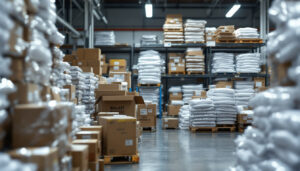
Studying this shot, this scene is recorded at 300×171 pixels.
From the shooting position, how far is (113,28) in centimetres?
1616

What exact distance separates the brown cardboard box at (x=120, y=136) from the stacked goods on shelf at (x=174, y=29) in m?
7.76

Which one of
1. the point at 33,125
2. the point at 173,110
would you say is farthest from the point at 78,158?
the point at 173,110

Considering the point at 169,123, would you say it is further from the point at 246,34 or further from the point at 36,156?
the point at 36,156

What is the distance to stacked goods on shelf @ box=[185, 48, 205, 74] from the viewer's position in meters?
11.9

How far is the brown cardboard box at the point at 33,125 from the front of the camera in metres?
2.31

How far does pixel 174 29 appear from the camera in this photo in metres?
12.1

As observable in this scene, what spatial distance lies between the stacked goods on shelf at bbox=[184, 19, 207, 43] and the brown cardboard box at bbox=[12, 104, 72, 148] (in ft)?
32.9

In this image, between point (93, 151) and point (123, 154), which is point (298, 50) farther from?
point (123, 154)

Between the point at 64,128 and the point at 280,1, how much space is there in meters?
2.05

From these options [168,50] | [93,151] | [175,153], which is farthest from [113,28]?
[93,151]

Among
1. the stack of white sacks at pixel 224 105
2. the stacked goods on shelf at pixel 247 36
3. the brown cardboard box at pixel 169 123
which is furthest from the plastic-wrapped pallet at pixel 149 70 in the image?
the stacked goods on shelf at pixel 247 36

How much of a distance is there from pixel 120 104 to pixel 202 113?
3104 millimetres

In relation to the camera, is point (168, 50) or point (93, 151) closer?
point (93, 151)

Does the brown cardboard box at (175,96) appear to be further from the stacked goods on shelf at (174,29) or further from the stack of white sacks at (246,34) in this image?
the stack of white sacks at (246,34)
